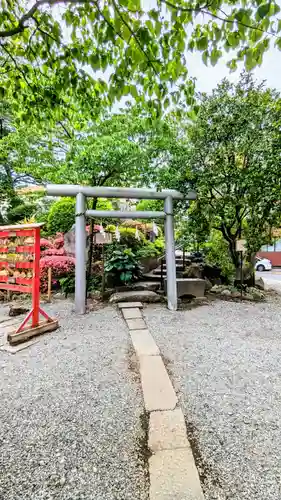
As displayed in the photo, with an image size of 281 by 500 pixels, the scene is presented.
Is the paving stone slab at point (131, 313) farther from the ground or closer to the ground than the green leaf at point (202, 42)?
closer to the ground

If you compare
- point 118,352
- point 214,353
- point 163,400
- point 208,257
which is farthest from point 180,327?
point 208,257

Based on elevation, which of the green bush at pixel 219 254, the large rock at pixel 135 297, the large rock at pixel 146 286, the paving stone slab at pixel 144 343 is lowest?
the paving stone slab at pixel 144 343

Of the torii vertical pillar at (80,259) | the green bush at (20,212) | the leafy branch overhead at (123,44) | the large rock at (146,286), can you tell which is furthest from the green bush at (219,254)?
the green bush at (20,212)

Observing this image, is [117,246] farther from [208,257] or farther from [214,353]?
[214,353]

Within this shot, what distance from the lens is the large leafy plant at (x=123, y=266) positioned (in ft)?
20.9

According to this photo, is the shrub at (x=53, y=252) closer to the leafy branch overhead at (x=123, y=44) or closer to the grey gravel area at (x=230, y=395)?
the grey gravel area at (x=230, y=395)

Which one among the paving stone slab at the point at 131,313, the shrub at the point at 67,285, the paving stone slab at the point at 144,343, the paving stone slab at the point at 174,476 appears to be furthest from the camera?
the shrub at the point at 67,285

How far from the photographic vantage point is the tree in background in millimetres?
5648

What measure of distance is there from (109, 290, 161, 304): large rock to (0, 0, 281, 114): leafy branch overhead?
4.10 metres

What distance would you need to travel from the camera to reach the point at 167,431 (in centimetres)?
185

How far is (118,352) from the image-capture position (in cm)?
336

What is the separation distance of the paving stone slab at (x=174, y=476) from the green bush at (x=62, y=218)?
8182mm


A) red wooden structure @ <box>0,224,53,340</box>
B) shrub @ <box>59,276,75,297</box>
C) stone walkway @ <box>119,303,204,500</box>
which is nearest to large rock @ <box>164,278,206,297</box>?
shrub @ <box>59,276,75,297</box>

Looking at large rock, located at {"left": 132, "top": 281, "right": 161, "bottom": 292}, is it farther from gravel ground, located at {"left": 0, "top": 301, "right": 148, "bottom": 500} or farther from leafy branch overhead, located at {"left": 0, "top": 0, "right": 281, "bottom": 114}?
leafy branch overhead, located at {"left": 0, "top": 0, "right": 281, "bottom": 114}
